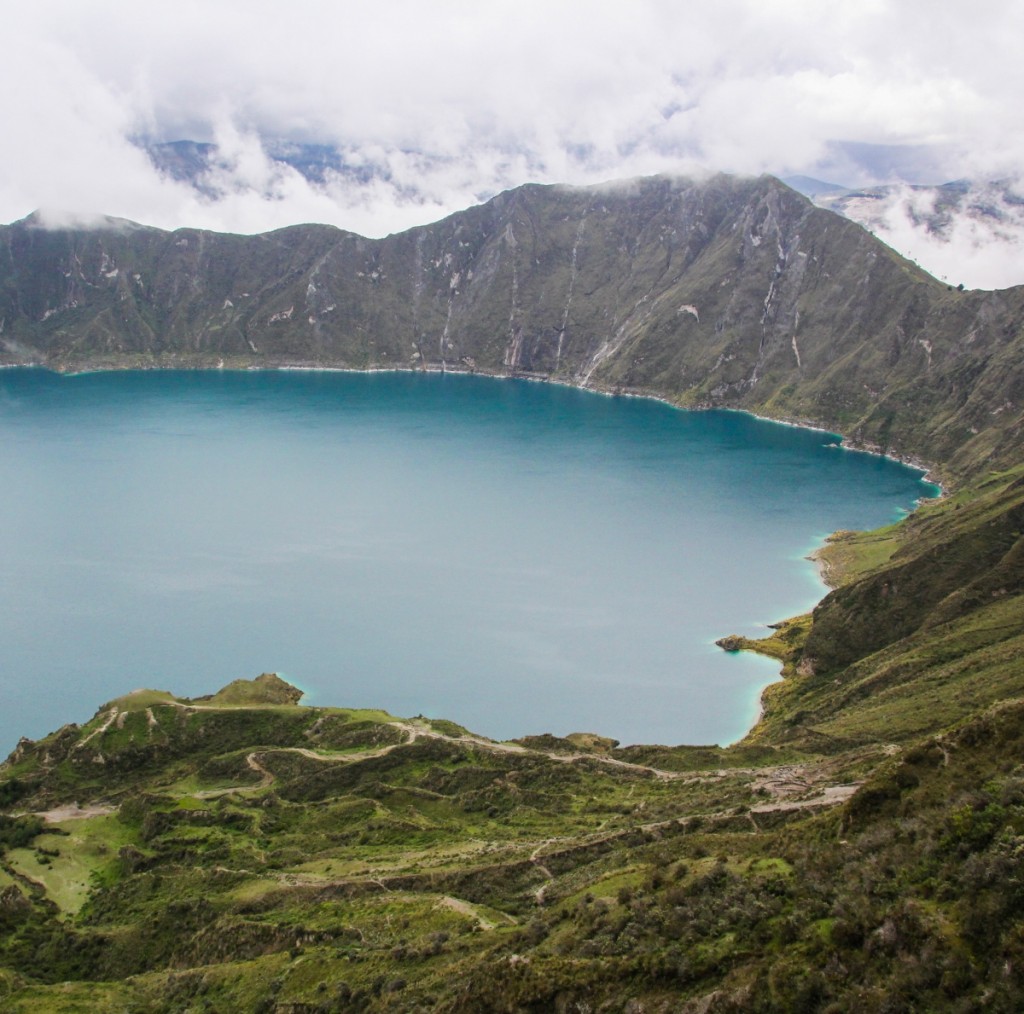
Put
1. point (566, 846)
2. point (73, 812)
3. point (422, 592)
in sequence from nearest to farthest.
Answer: point (566, 846) < point (73, 812) < point (422, 592)

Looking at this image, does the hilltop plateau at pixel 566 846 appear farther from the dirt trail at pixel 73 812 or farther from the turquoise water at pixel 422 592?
the turquoise water at pixel 422 592

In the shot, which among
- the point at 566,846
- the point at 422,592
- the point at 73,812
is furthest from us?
the point at 422,592

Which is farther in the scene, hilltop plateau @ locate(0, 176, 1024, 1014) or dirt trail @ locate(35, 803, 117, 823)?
dirt trail @ locate(35, 803, 117, 823)

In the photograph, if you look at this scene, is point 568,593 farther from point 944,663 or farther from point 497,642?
point 944,663

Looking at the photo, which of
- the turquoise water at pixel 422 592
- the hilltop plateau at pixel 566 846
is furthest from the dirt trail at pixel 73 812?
the turquoise water at pixel 422 592

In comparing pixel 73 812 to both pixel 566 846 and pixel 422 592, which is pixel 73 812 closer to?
pixel 566 846

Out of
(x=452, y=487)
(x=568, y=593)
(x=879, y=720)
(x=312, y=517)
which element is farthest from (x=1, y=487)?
(x=879, y=720)

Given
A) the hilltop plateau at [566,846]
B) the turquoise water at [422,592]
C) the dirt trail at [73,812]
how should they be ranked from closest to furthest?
the hilltop plateau at [566,846] < the dirt trail at [73,812] < the turquoise water at [422,592]

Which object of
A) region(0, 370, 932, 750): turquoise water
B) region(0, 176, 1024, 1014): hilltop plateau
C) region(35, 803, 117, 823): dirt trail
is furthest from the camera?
region(0, 370, 932, 750): turquoise water

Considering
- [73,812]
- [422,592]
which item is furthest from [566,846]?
[422,592]

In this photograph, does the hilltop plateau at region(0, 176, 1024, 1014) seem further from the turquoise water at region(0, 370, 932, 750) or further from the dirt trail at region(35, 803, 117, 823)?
the turquoise water at region(0, 370, 932, 750)

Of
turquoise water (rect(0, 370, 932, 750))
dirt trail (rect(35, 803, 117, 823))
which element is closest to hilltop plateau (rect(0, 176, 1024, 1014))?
dirt trail (rect(35, 803, 117, 823))

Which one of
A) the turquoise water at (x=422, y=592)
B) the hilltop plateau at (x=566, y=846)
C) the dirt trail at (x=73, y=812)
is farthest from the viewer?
the turquoise water at (x=422, y=592)
